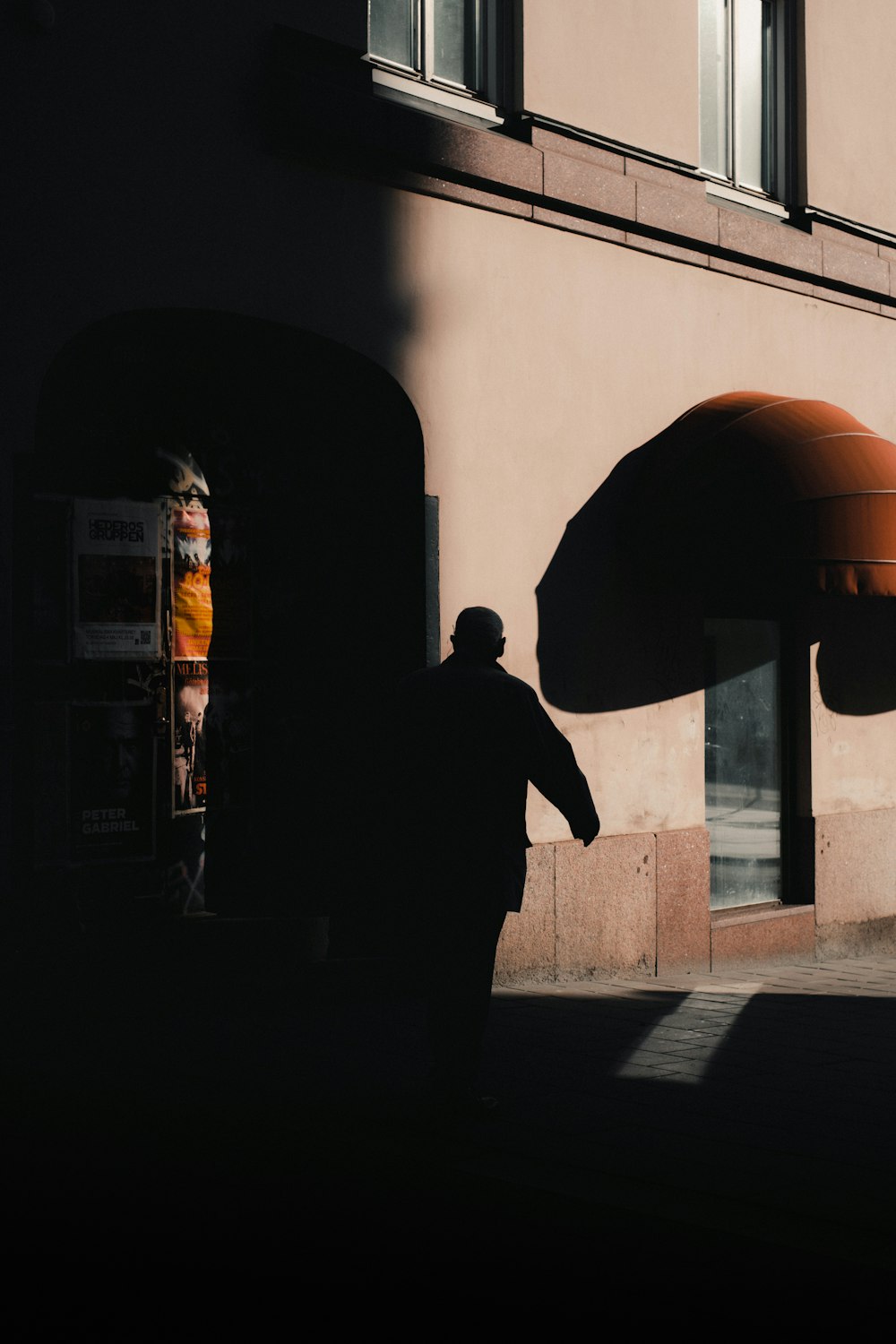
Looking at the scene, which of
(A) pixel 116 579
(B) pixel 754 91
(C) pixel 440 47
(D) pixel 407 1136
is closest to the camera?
(D) pixel 407 1136

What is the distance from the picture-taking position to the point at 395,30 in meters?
8.87

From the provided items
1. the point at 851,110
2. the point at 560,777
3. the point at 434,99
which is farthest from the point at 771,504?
the point at 851,110

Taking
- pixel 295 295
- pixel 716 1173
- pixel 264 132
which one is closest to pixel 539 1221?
pixel 716 1173

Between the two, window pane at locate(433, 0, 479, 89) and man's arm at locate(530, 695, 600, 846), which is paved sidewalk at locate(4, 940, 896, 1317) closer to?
man's arm at locate(530, 695, 600, 846)

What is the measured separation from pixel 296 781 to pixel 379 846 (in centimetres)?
255

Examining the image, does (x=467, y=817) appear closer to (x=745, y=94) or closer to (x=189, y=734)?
(x=189, y=734)

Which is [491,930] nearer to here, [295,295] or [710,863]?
[295,295]

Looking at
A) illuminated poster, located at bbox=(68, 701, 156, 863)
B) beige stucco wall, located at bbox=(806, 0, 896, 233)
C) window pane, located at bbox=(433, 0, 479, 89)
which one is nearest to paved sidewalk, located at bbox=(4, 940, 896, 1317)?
illuminated poster, located at bbox=(68, 701, 156, 863)

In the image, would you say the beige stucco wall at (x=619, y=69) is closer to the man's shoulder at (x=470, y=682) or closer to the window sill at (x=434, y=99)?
the window sill at (x=434, y=99)

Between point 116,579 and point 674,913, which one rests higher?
point 116,579

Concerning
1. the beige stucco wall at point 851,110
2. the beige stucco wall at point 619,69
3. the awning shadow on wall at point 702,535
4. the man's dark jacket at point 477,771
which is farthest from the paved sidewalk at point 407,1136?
the beige stucco wall at point 851,110

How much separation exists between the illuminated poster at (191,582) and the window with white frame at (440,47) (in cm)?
273

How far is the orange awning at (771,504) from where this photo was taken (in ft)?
30.3

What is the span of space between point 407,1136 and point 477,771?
1.29 meters
